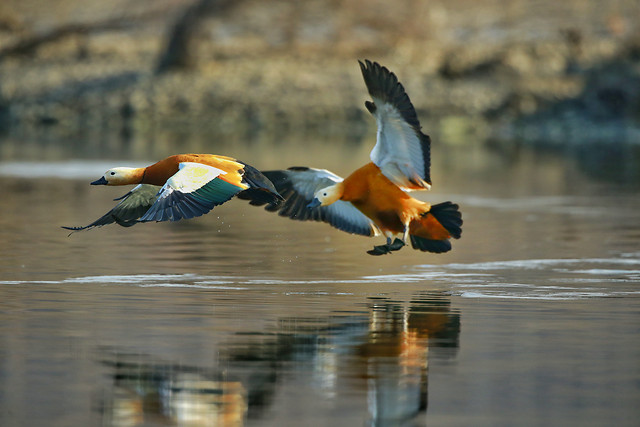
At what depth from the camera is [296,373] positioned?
27.9 feet

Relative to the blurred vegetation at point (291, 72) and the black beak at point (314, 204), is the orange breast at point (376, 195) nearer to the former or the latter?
the black beak at point (314, 204)

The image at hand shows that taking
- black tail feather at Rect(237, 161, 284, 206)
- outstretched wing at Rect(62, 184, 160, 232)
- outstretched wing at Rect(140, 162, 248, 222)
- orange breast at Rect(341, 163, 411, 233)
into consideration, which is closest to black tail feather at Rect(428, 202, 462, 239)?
orange breast at Rect(341, 163, 411, 233)

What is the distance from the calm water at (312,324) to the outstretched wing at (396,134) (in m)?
0.96

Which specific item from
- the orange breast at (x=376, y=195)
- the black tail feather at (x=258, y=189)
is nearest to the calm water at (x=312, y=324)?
the orange breast at (x=376, y=195)

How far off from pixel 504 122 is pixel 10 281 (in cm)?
3067

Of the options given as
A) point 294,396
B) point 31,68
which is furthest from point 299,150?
point 294,396

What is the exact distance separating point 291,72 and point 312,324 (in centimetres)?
3343

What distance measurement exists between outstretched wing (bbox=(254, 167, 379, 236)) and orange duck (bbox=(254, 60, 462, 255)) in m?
0.35

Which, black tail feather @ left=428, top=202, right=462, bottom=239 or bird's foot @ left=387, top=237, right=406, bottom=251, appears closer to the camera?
black tail feather @ left=428, top=202, right=462, bottom=239

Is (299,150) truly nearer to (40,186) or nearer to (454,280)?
(40,186)

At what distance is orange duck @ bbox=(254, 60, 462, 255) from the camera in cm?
1190

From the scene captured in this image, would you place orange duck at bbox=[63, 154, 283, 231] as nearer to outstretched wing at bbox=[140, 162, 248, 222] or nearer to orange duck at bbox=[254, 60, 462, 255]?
outstretched wing at bbox=[140, 162, 248, 222]

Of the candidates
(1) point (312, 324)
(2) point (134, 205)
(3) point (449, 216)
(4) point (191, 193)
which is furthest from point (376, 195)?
(1) point (312, 324)

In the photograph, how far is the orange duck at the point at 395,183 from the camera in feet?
39.0
